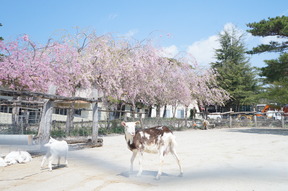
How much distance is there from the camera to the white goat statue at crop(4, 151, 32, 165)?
7.21 metres

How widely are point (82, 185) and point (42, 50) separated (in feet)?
48.3

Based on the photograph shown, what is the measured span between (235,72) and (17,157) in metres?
35.4

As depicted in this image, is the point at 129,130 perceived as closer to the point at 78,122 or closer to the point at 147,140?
the point at 147,140

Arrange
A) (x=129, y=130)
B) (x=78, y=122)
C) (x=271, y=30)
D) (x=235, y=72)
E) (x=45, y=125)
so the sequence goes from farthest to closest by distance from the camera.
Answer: (x=235, y=72) < (x=271, y=30) < (x=78, y=122) < (x=45, y=125) < (x=129, y=130)

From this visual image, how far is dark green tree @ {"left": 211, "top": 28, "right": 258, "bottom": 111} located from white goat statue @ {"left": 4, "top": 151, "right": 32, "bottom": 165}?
101 feet

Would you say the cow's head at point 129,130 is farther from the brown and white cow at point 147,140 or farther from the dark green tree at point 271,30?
the dark green tree at point 271,30

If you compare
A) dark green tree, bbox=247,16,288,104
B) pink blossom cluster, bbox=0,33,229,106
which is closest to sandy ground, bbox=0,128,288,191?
pink blossom cluster, bbox=0,33,229,106

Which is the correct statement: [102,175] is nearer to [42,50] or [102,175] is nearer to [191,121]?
[42,50]

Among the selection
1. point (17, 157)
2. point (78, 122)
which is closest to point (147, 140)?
point (17, 157)

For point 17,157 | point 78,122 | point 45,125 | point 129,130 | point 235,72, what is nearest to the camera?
point 129,130

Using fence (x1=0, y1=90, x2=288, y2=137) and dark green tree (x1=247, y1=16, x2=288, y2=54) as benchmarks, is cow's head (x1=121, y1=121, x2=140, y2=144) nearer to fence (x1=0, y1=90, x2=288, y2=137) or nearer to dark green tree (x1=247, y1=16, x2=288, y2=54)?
fence (x1=0, y1=90, x2=288, y2=137)

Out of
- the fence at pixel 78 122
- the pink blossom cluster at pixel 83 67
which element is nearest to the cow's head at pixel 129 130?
the fence at pixel 78 122

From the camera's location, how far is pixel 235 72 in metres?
37.7

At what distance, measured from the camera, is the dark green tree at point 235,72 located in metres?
37.1
